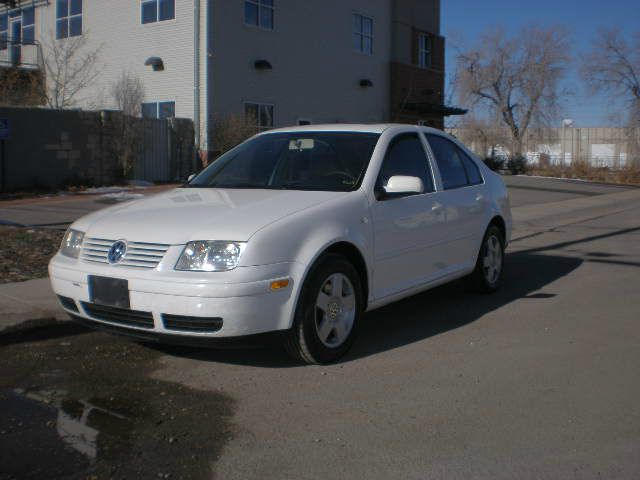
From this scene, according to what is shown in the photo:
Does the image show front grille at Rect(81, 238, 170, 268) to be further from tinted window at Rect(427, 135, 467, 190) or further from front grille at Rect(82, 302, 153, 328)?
tinted window at Rect(427, 135, 467, 190)

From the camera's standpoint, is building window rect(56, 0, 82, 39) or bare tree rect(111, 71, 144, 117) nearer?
bare tree rect(111, 71, 144, 117)


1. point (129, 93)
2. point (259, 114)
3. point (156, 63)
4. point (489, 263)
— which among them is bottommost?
point (489, 263)

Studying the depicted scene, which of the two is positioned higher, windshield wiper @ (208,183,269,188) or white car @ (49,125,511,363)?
windshield wiper @ (208,183,269,188)

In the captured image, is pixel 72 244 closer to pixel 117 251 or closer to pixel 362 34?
pixel 117 251

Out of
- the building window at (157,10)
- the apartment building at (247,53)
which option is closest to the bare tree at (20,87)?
the apartment building at (247,53)

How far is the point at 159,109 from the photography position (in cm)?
2367

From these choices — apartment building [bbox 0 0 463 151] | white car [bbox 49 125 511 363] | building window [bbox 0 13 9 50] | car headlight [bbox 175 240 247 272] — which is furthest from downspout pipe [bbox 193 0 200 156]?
car headlight [bbox 175 240 247 272]

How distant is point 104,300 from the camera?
4832mm

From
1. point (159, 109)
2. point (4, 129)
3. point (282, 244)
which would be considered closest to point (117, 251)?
point (282, 244)

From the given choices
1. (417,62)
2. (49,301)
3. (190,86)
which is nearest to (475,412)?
(49,301)

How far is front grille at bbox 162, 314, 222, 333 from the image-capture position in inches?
179

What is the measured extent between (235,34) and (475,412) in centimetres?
2026

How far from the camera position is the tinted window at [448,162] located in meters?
6.73

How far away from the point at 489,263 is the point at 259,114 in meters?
17.6
